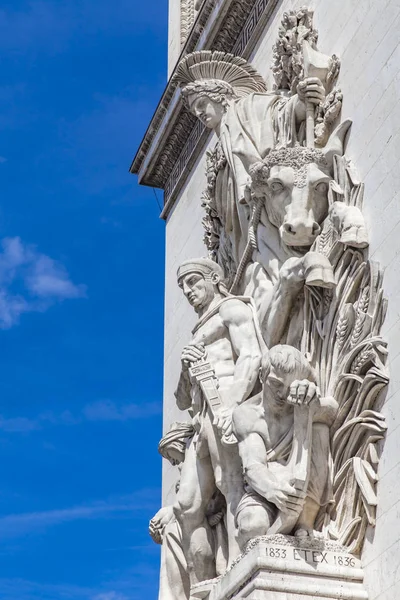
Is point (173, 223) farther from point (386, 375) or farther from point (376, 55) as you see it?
point (386, 375)

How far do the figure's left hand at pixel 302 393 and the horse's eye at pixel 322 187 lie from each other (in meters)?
2.02

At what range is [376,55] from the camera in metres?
10.1

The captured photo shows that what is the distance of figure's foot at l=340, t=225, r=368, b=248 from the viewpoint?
9.54 m

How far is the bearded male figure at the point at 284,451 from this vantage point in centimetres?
891

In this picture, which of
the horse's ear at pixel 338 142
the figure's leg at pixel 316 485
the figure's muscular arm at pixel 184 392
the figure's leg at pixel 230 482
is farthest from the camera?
the figure's muscular arm at pixel 184 392

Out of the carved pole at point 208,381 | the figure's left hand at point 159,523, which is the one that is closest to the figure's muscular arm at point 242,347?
the carved pole at point 208,381

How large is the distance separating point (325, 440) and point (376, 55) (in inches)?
129

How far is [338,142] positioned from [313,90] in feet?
2.30

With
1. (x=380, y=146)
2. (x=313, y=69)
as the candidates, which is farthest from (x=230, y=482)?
(x=313, y=69)

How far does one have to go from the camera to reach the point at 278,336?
406 inches

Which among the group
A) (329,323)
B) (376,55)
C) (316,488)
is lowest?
(316,488)

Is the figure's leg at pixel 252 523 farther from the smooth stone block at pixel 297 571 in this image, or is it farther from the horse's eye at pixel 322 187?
the horse's eye at pixel 322 187

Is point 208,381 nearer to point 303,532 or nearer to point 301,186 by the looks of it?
point 301,186

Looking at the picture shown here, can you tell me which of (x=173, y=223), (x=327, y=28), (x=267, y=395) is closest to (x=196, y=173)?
(x=173, y=223)
